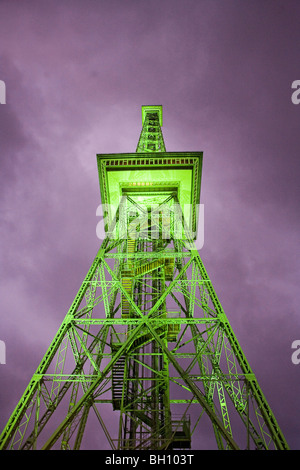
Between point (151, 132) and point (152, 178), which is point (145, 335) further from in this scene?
point (151, 132)

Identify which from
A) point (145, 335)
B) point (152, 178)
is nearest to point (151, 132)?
point (152, 178)

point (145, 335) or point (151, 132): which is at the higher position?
point (151, 132)

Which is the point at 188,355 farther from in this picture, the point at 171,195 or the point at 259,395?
the point at 171,195

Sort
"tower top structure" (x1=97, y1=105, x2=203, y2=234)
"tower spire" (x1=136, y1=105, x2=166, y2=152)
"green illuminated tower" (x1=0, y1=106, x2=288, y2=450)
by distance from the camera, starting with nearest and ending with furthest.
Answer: "green illuminated tower" (x1=0, y1=106, x2=288, y2=450)
"tower top structure" (x1=97, y1=105, x2=203, y2=234)
"tower spire" (x1=136, y1=105, x2=166, y2=152)

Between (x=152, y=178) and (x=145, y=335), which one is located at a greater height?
(x=152, y=178)

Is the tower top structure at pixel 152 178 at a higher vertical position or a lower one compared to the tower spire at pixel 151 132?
lower

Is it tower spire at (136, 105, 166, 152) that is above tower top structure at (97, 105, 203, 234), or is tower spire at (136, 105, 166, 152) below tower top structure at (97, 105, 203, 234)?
above

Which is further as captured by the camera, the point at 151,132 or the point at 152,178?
the point at 151,132

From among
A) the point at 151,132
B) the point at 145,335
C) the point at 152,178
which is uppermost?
the point at 151,132

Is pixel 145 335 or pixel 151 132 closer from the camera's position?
pixel 145 335
